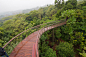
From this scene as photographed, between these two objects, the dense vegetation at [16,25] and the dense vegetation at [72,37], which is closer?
the dense vegetation at [72,37]

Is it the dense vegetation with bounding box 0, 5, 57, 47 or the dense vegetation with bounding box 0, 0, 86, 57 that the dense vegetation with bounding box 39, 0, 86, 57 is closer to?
the dense vegetation with bounding box 0, 0, 86, 57

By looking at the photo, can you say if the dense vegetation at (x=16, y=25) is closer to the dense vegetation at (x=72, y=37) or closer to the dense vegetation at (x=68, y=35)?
the dense vegetation at (x=68, y=35)

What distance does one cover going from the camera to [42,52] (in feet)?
27.2

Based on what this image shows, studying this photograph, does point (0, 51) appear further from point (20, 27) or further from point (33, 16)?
point (33, 16)

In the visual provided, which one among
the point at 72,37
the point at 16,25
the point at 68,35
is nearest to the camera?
the point at 72,37

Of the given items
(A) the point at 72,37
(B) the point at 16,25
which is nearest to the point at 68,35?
(A) the point at 72,37

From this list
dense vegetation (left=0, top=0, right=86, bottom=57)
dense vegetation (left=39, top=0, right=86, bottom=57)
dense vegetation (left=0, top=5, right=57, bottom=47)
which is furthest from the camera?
dense vegetation (left=0, top=5, right=57, bottom=47)

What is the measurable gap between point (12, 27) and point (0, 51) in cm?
1305

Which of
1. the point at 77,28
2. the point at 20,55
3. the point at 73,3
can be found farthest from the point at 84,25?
the point at 20,55

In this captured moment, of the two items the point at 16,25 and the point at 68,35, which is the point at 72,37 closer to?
the point at 68,35

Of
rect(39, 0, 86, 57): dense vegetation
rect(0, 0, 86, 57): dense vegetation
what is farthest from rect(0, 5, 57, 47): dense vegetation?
rect(39, 0, 86, 57): dense vegetation

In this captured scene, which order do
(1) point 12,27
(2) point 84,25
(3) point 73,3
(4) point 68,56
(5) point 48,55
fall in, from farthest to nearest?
1. (1) point 12,27
2. (3) point 73,3
3. (2) point 84,25
4. (4) point 68,56
5. (5) point 48,55

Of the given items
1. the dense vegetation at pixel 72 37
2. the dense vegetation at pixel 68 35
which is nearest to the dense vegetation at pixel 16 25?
the dense vegetation at pixel 68 35

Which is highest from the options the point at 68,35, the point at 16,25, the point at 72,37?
the point at 16,25
